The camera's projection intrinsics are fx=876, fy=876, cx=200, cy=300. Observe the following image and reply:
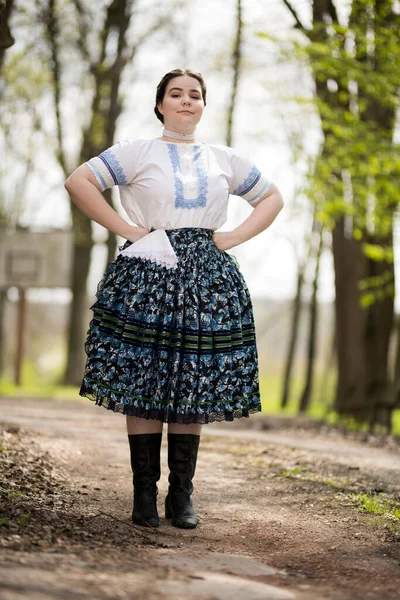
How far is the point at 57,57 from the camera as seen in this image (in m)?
17.2

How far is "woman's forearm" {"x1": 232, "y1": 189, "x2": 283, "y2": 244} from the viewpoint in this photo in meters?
3.94

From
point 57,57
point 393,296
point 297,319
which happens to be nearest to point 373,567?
point 393,296

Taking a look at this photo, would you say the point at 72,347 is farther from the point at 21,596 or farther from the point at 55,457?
the point at 21,596

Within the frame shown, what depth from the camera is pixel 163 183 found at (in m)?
3.79

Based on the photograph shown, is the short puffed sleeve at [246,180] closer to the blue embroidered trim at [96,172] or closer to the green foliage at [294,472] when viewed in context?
the blue embroidered trim at [96,172]

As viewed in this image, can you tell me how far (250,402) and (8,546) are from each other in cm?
136

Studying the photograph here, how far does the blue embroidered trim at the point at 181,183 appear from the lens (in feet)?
12.5

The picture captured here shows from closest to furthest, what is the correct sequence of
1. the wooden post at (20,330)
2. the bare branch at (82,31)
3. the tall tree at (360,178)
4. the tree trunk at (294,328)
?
the tall tree at (360,178) < the wooden post at (20,330) < the bare branch at (82,31) < the tree trunk at (294,328)

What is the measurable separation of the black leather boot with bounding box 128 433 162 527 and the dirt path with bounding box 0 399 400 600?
0.33ft

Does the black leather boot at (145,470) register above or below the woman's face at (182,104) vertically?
below

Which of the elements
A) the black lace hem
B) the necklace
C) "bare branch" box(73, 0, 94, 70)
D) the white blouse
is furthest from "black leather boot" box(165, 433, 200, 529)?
"bare branch" box(73, 0, 94, 70)

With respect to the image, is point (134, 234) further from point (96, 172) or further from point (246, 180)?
point (246, 180)

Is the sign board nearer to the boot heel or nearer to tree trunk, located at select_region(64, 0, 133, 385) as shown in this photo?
tree trunk, located at select_region(64, 0, 133, 385)

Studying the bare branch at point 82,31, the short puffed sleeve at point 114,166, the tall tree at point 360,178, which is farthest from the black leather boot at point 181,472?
the bare branch at point 82,31
